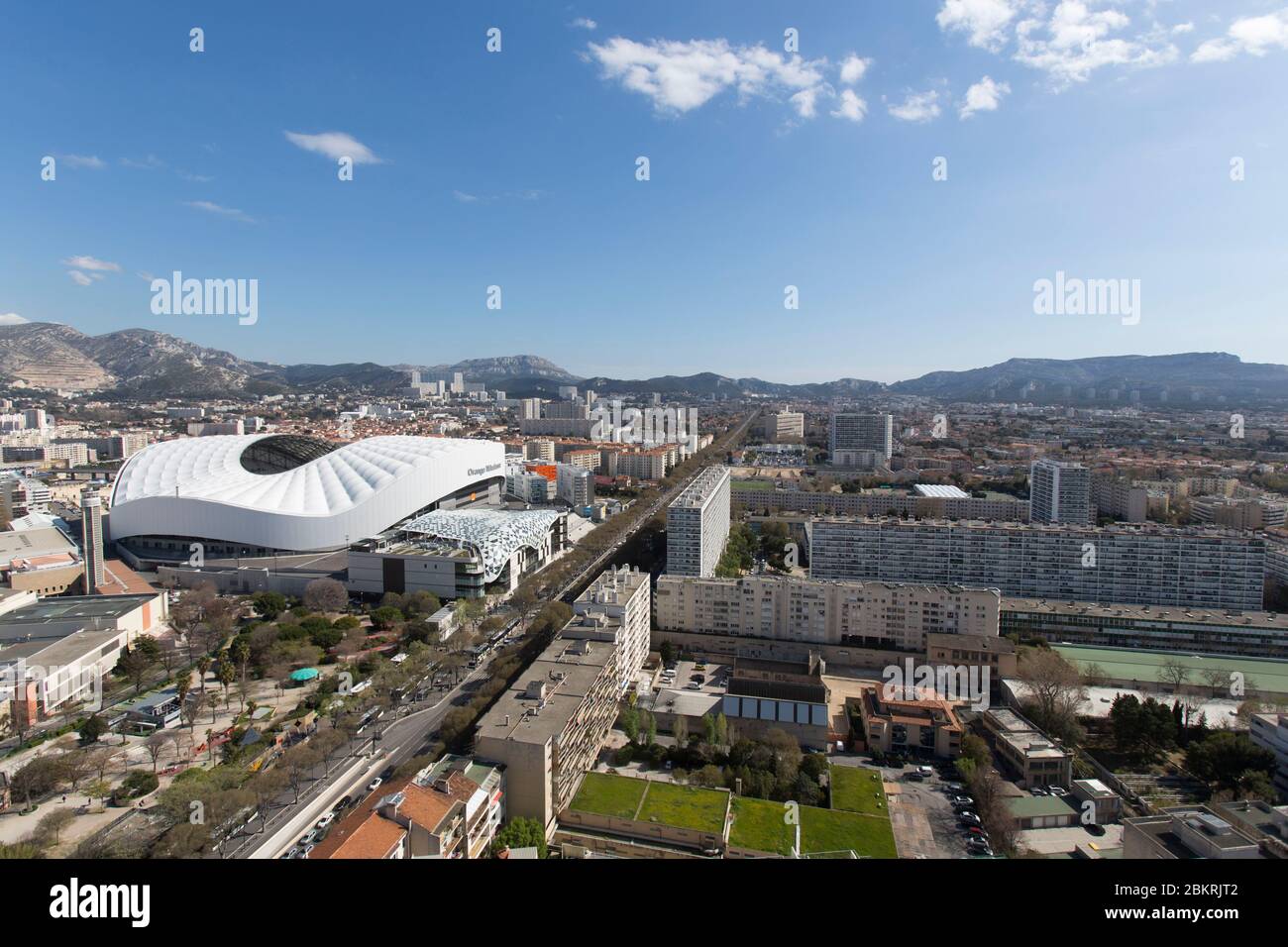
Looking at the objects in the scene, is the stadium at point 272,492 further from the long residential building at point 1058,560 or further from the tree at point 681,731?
the tree at point 681,731

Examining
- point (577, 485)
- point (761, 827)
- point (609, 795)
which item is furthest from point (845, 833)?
point (577, 485)

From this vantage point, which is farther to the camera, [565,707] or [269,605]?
[269,605]

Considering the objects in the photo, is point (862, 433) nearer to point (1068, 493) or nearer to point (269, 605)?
point (1068, 493)

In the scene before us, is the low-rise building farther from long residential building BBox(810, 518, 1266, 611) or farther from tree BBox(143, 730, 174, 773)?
tree BBox(143, 730, 174, 773)

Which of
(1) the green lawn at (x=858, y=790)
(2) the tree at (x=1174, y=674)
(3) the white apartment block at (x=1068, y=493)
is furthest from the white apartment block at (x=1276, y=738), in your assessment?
(3) the white apartment block at (x=1068, y=493)
